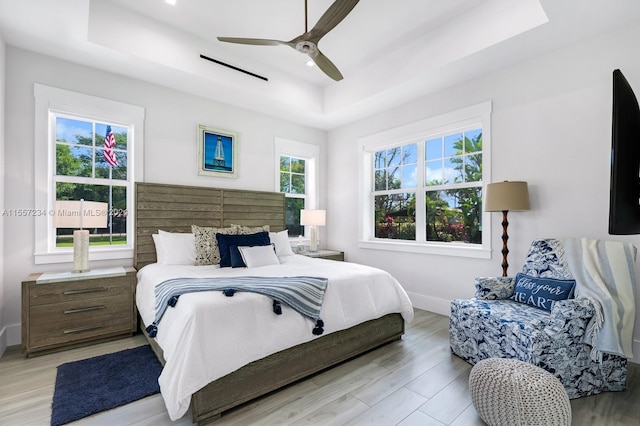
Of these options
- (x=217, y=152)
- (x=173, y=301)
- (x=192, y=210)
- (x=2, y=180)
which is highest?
(x=217, y=152)

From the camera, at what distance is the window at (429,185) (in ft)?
11.9

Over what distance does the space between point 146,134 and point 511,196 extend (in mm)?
4047

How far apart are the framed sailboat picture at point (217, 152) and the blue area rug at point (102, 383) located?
233 cm

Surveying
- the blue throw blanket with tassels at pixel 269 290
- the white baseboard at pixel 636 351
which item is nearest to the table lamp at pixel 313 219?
the blue throw blanket with tassels at pixel 269 290

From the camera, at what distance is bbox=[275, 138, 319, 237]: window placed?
4996 mm

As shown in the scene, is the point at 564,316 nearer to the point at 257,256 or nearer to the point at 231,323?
the point at 231,323

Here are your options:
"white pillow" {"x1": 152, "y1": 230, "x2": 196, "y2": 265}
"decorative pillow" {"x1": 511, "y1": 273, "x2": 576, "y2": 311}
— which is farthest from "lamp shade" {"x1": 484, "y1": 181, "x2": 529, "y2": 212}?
"white pillow" {"x1": 152, "y1": 230, "x2": 196, "y2": 265}

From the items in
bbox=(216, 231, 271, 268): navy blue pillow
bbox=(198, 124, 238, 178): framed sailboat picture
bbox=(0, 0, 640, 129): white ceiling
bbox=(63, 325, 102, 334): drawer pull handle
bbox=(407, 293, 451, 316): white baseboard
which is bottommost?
bbox=(407, 293, 451, 316): white baseboard

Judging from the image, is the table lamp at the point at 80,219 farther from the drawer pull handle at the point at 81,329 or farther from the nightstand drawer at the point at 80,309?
the drawer pull handle at the point at 81,329

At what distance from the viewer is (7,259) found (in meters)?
2.88

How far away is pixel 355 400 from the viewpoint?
80.7 inches

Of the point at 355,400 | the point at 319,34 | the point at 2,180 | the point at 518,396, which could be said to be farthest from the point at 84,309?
the point at 518,396

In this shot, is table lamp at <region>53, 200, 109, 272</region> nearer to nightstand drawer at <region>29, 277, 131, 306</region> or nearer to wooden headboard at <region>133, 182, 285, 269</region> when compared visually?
nightstand drawer at <region>29, 277, 131, 306</region>

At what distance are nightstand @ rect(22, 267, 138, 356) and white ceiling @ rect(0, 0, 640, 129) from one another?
2191 millimetres
